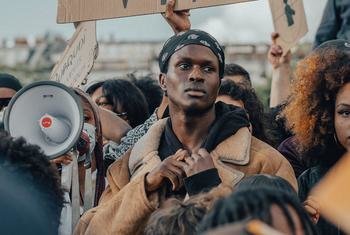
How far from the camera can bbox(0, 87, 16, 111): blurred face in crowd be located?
5254 mm

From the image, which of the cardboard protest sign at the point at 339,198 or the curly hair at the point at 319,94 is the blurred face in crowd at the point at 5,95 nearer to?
the curly hair at the point at 319,94

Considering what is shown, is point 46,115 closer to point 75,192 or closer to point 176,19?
point 75,192

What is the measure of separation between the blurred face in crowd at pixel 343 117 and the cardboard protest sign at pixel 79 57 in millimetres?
1359

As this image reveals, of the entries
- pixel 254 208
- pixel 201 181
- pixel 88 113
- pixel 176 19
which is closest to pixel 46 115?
pixel 88 113

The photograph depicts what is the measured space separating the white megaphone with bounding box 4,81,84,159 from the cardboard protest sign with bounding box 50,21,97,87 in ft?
2.21

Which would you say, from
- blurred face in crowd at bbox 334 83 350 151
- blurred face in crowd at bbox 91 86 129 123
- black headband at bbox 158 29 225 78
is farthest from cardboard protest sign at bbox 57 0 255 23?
blurred face in crowd at bbox 334 83 350 151

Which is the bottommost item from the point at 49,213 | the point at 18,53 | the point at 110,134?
the point at 18,53

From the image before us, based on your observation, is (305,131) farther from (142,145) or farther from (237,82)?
(237,82)

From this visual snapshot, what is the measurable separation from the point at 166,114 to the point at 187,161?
2.51 feet

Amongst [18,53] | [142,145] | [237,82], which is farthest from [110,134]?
[18,53]

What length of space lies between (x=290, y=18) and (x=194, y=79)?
1477 millimetres

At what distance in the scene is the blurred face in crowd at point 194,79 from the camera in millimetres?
3945

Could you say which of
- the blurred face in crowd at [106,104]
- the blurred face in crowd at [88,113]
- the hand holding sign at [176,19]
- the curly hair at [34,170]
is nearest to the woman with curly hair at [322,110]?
the hand holding sign at [176,19]

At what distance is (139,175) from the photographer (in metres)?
3.87
